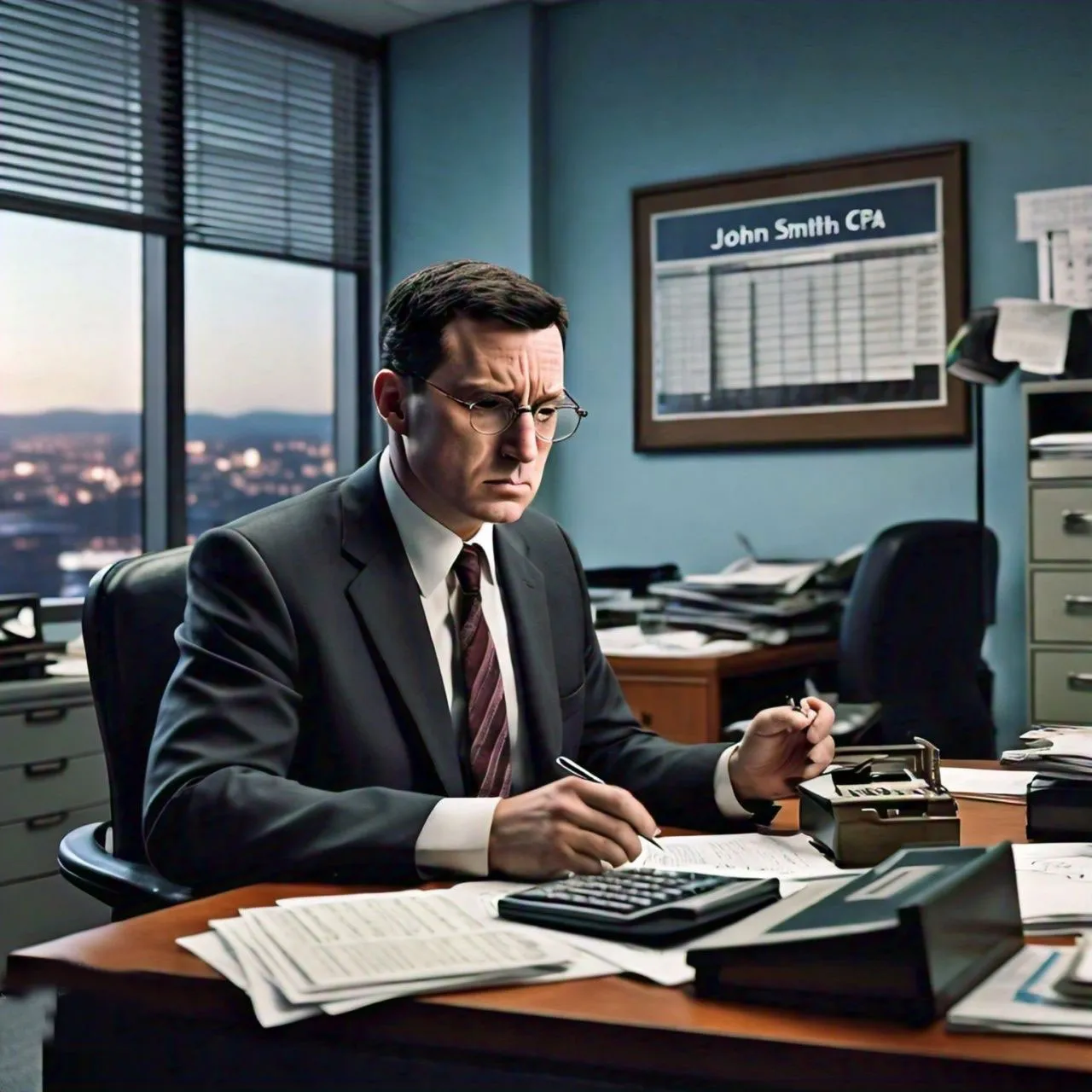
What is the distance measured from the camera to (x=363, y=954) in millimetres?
1013

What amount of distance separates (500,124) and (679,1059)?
4.09 meters

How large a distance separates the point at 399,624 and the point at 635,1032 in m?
0.80

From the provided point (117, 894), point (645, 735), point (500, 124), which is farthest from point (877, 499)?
point (117, 894)

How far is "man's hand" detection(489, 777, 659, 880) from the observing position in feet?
4.14

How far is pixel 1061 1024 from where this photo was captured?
87cm

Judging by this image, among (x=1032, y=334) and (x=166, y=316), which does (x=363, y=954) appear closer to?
(x=1032, y=334)

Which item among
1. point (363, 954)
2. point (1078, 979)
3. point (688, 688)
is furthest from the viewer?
point (688, 688)

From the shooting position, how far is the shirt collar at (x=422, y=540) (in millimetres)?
1739

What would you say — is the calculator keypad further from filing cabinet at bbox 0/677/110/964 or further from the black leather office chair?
filing cabinet at bbox 0/677/110/964

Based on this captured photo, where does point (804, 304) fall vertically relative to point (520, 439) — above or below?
above

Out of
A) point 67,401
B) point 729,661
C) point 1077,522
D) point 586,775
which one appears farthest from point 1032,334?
point 67,401

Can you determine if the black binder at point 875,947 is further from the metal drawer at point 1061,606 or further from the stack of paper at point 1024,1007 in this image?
the metal drawer at point 1061,606

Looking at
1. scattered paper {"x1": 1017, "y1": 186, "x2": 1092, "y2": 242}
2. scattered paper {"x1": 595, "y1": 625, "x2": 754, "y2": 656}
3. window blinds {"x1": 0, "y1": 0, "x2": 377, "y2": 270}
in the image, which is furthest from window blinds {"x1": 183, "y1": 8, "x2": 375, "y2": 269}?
scattered paper {"x1": 1017, "y1": 186, "x2": 1092, "y2": 242}

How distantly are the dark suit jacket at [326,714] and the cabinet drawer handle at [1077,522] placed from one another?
5.99ft
